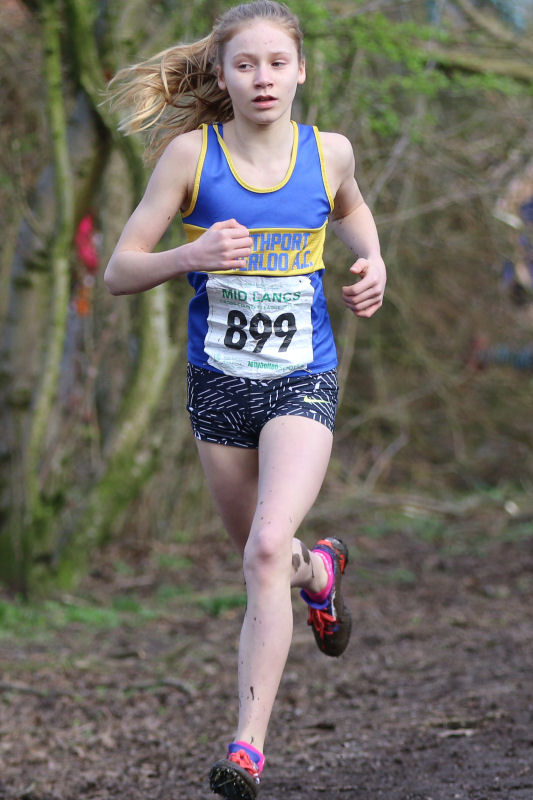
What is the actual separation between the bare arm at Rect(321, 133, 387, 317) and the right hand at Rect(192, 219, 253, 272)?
0.36 m

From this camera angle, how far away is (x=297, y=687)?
505 centimetres

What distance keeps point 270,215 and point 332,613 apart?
1.42 m

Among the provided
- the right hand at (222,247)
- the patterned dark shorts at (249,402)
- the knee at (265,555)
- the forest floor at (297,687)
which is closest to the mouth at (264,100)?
the right hand at (222,247)

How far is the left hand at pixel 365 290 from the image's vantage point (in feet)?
9.75

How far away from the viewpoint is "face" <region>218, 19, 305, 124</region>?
294cm

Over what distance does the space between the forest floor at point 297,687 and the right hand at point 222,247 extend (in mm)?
1660

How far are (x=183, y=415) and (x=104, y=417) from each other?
0.67m

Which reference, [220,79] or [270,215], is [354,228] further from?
[220,79]

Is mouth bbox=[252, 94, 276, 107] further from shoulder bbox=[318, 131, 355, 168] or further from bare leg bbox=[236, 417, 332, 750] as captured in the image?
bare leg bbox=[236, 417, 332, 750]

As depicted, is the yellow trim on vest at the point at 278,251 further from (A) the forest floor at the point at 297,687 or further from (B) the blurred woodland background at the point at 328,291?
(B) the blurred woodland background at the point at 328,291

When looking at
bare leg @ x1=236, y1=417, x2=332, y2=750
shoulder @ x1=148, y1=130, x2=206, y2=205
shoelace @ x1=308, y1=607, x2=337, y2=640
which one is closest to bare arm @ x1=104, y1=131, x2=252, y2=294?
shoulder @ x1=148, y1=130, x2=206, y2=205

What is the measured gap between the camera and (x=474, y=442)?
11.7m

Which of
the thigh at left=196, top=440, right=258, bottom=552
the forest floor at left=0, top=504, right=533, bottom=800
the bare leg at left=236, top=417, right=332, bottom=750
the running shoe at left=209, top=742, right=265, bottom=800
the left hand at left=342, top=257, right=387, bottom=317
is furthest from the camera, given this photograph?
the forest floor at left=0, top=504, right=533, bottom=800

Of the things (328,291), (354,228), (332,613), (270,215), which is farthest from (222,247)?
(328,291)
